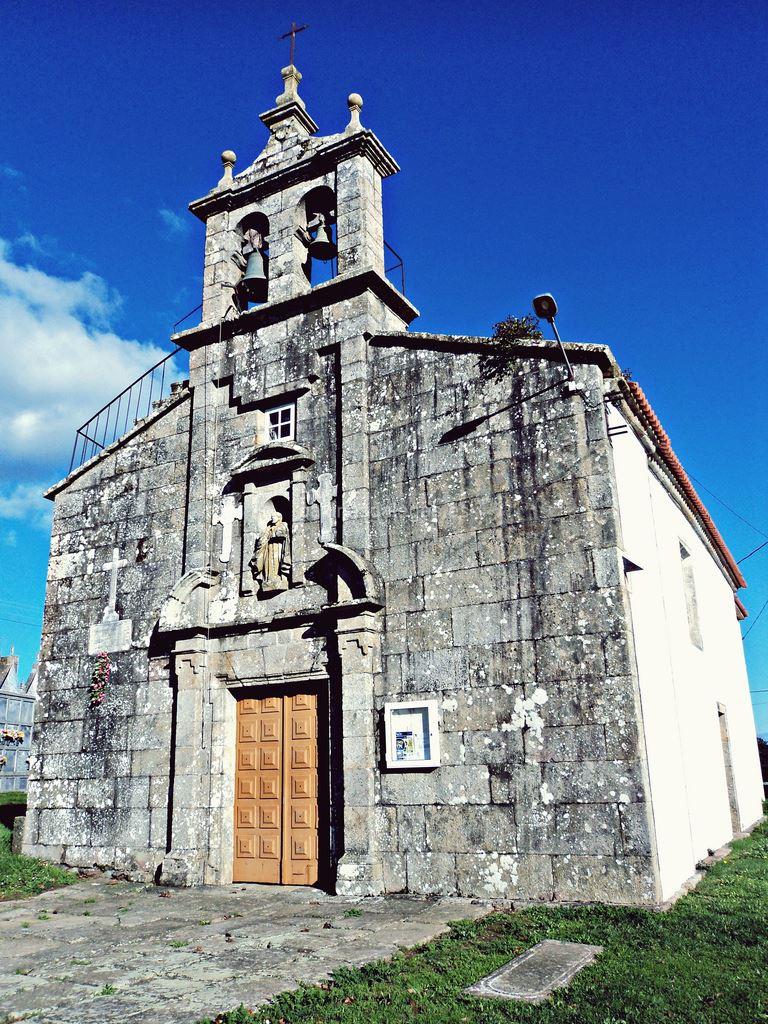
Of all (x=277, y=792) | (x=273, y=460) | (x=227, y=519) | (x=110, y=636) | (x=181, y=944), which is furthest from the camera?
(x=110, y=636)

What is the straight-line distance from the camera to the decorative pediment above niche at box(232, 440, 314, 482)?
31.4ft

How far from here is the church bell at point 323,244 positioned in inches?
414

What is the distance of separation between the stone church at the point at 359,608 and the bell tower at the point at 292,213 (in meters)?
0.04

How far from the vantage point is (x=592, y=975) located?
4.84 metres

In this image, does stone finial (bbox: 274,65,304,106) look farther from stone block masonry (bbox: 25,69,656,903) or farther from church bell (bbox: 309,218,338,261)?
church bell (bbox: 309,218,338,261)

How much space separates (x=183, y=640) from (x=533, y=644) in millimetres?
4353

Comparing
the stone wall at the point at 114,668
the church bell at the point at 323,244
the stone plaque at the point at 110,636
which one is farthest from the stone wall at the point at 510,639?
the stone plaque at the point at 110,636

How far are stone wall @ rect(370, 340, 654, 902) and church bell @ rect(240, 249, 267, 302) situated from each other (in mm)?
3265

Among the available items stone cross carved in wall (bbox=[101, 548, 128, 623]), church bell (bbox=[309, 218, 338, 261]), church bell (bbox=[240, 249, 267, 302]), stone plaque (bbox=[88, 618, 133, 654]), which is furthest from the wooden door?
church bell (bbox=[309, 218, 338, 261])

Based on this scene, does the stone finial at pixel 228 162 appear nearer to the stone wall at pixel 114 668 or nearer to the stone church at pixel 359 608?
the stone church at pixel 359 608

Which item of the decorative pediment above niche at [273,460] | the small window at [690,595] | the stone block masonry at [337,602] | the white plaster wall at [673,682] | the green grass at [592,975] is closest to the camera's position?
the green grass at [592,975]

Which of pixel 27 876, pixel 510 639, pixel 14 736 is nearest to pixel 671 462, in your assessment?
pixel 510 639

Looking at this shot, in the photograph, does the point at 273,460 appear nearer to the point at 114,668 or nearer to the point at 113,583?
the point at 113,583

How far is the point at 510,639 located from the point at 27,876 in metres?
6.27
